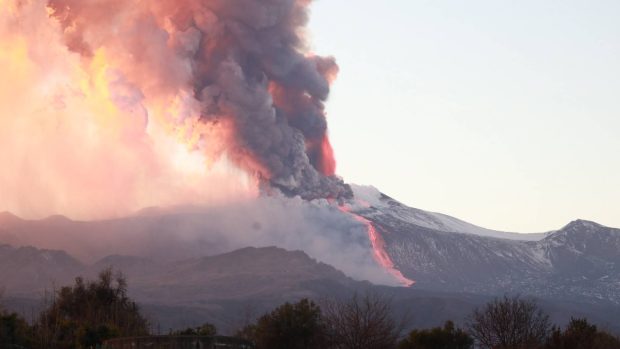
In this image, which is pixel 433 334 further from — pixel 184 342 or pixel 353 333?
pixel 184 342

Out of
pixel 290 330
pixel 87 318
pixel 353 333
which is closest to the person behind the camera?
pixel 353 333

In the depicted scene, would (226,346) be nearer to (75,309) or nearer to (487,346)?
(487,346)

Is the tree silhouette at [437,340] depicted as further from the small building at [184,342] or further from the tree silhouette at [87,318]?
the small building at [184,342]

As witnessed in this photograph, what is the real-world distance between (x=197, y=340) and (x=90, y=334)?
3324 centimetres

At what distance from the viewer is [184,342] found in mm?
50188

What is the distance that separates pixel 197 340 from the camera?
1966 inches

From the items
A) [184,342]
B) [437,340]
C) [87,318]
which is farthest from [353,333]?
[184,342]

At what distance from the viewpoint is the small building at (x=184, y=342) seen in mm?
Result: 49906

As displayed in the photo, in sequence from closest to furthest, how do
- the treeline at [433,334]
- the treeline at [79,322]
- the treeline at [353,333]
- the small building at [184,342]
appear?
the small building at [184,342], the treeline at [433,334], the treeline at [353,333], the treeline at [79,322]

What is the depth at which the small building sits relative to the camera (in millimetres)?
49906

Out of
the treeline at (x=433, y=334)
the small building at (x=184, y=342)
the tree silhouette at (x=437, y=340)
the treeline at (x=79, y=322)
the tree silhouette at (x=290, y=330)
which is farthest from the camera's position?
the tree silhouette at (x=290, y=330)

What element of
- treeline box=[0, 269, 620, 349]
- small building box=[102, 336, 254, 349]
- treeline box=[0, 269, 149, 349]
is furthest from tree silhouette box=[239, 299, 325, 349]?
small building box=[102, 336, 254, 349]

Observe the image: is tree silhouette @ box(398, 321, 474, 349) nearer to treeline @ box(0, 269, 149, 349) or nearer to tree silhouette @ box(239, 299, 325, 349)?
tree silhouette @ box(239, 299, 325, 349)

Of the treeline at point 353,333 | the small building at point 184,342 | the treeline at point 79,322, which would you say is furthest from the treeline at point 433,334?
the small building at point 184,342
